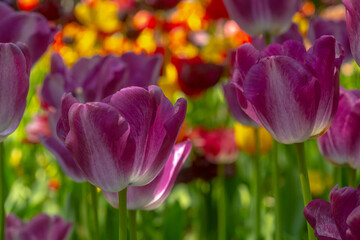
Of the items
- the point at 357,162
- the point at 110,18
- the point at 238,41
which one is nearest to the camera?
the point at 357,162

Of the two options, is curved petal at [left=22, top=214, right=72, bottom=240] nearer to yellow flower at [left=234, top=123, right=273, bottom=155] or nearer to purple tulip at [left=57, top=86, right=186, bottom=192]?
purple tulip at [left=57, top=86, right=186, bottom=192]

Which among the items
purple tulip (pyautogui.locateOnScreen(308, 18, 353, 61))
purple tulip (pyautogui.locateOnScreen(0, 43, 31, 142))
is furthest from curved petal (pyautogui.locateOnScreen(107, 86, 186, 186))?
purple tulip (pyautogui.locateOnScreen(308, 18, 353, 61))

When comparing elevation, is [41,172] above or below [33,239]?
below

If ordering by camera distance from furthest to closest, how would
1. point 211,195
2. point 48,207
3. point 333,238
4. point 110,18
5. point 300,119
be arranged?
point 110,18 < point 211,195 < point 48,207 < point 300,119 < point 333,238

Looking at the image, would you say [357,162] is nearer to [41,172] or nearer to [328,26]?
[328,26]

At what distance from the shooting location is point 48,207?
145 cm

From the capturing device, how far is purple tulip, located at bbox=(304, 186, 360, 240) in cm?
42

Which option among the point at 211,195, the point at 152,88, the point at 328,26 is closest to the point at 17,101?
the point at 152,88

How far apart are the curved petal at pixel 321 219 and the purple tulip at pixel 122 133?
13cm

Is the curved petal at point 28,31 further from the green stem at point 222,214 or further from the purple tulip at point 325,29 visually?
the green stem at point 222,214

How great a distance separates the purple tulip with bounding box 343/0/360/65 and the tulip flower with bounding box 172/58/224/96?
1.12 m

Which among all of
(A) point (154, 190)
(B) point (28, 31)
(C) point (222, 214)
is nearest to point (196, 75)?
(C) point (222, 214)

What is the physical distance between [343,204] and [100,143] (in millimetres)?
196

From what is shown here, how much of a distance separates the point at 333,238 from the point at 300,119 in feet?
0.43
